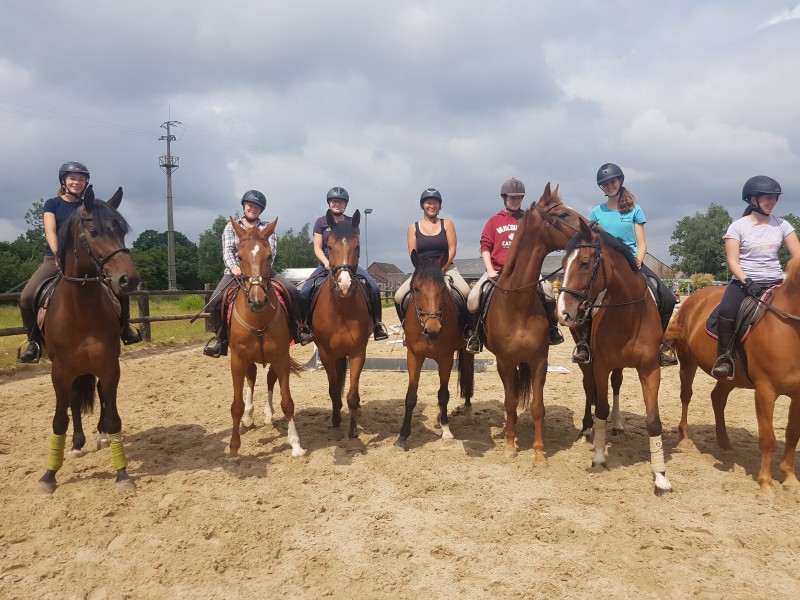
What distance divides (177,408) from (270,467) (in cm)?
320

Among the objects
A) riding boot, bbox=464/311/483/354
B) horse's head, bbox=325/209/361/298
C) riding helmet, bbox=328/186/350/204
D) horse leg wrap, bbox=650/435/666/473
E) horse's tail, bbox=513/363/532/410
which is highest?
riding helmet, bbox=328/186/350/204

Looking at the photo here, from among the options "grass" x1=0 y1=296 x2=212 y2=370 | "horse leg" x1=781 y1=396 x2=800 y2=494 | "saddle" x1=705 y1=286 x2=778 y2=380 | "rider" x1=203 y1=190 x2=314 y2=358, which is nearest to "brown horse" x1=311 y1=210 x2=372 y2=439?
"rider" x1=203 y1=190 x2=314 y2=358

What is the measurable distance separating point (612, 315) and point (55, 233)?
5719 millimetres

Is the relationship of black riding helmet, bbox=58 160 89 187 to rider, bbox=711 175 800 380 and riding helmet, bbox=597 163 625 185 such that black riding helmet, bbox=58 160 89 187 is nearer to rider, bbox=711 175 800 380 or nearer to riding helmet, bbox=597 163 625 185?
riding helmet, bbox=597 163 625 185

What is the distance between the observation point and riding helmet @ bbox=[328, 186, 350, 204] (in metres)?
6.70

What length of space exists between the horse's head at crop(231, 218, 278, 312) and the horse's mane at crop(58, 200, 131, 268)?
3.54 feet

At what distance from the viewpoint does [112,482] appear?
16.2 feet

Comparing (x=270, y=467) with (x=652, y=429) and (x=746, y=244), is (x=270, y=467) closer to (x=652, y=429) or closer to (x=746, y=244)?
(x=652, y=429)

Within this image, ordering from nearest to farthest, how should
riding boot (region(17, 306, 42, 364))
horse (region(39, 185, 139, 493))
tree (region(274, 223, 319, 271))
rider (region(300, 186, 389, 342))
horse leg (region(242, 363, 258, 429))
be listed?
horse (region(39, 185, 139, 493)) → riding boot (region(17, 306, 42, 364)) → rider (region(300, 186, 389, 342)) → horse leg (region(242, 363, 258, 429)) → tree (region(274, 223, 319, 271))

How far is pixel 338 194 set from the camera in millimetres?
6715

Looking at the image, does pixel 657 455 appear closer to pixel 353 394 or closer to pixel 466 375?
pixel 466 375

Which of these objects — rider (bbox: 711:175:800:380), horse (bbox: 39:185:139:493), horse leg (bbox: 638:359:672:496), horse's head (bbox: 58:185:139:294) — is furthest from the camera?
rider (bbox: 711:175:800:380)

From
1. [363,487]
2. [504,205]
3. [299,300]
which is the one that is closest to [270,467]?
[363,487]

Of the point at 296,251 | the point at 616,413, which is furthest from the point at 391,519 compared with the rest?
the point at 296,251
